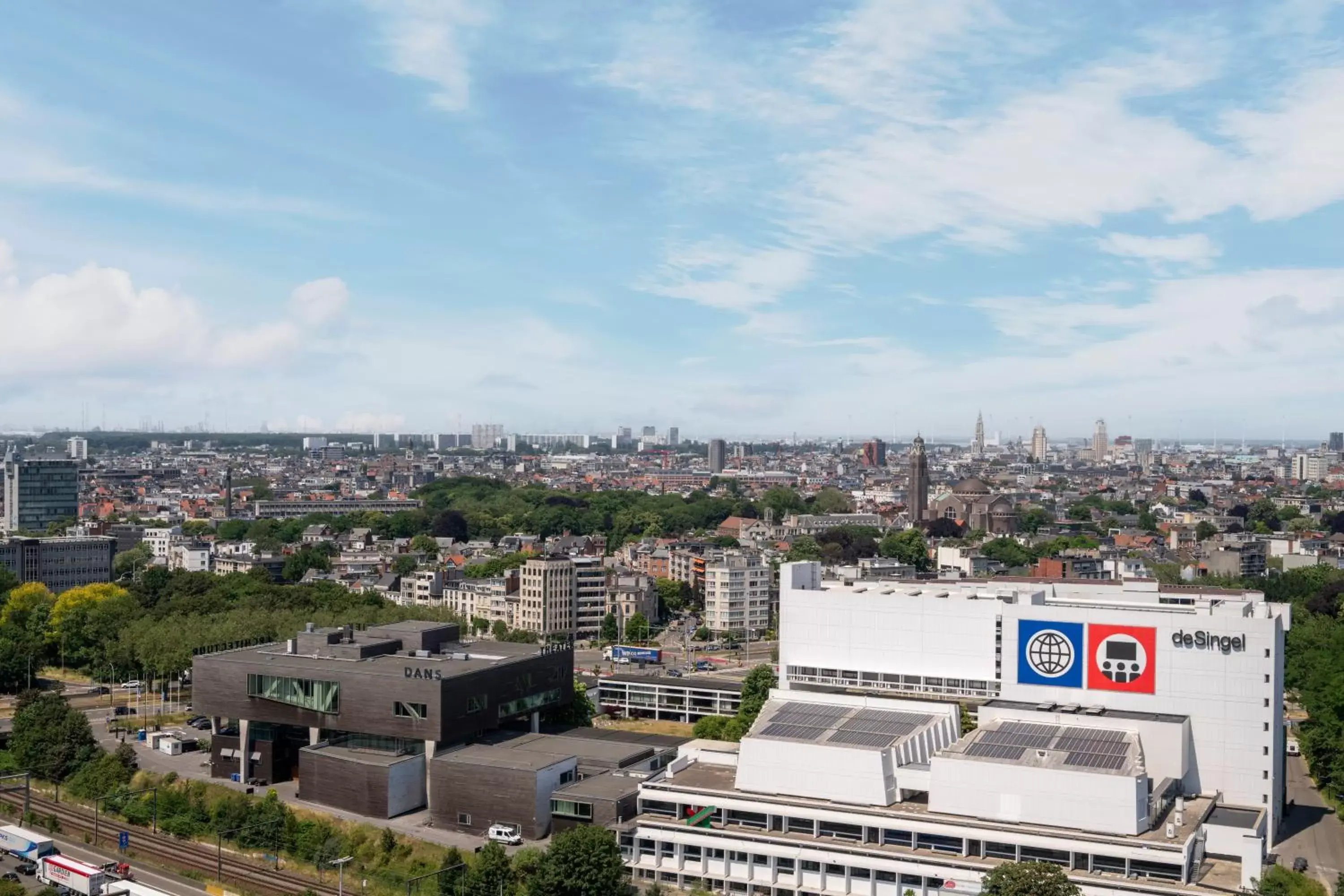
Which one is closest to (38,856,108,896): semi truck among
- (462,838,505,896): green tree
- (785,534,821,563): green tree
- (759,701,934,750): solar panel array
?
(462,838,505,896): green tree

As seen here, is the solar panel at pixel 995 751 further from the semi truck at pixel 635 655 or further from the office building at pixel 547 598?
the office building at pixel 547 598

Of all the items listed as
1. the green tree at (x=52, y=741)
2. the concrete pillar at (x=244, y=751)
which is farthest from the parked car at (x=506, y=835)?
the green tree at (x=52, y=741)

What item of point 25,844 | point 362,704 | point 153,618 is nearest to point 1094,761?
point 362,704

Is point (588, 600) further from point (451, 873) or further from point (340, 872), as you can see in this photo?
point (451, 873)

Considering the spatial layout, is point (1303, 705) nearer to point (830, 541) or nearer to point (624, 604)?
point (624, 604)

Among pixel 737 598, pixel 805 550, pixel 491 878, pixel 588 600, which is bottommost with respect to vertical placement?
pixel 491 878

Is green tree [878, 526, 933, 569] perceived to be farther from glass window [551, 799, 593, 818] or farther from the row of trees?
glass window [551, 799, 593, 818]
